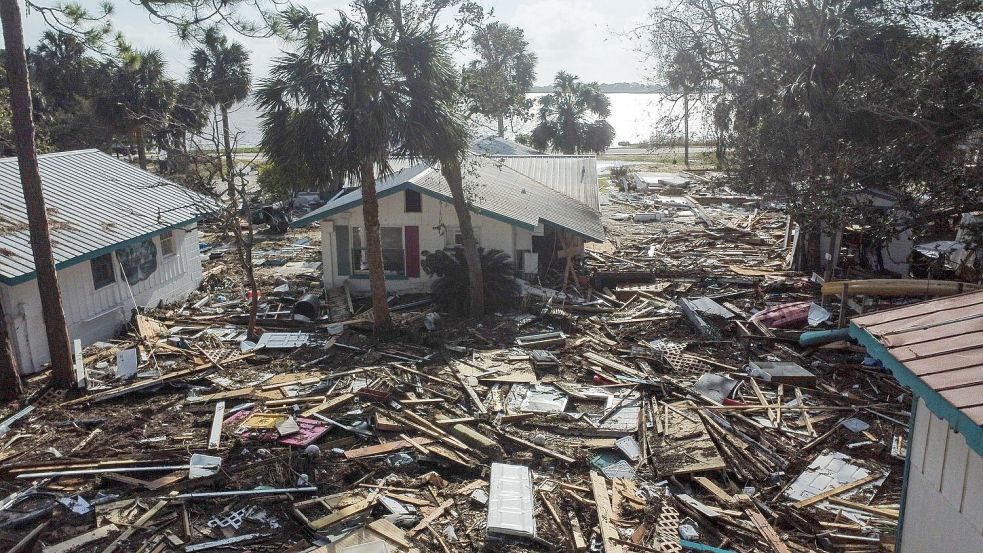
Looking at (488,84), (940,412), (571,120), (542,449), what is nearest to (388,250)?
(488,84)

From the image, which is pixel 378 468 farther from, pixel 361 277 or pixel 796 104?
pixel 796 104

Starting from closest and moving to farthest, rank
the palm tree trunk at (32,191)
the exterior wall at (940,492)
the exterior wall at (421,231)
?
the exterior wall at (940,492) → the palm tree trunk at (32,191) → the exterior wall at (421,231)

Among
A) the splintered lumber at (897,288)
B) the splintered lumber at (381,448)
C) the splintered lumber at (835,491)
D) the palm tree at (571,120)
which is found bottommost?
the splintered lumber at (835,491)

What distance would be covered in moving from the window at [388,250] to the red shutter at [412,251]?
0.54ft

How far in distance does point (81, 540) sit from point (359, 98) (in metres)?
9.95

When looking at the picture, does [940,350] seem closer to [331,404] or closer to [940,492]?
[940,492]

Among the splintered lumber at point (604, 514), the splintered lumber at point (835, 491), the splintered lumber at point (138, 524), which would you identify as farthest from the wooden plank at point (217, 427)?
the splintered lumber at point (835, 491)

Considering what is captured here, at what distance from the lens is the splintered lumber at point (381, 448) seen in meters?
11.2

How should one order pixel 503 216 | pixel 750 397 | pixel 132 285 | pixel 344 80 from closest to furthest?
pixel 750 397 < pixel 344 80 < pixel 132 285 < pixel 503 216

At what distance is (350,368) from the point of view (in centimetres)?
1549

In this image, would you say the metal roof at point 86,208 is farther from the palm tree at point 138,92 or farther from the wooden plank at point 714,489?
the palm tree at point 138,92

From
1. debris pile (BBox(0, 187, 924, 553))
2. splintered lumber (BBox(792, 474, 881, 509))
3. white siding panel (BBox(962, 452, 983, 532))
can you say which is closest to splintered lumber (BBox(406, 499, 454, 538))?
debris pile (BBox(0, 187, 924, 553))

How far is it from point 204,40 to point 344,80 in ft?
9.45

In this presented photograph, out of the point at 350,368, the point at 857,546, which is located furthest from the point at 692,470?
the point at 350,368
